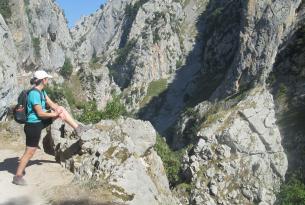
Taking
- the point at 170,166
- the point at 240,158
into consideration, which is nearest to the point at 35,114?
the point at 240,158

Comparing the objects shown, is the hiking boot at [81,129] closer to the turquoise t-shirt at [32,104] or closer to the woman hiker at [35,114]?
the woman hiker at [35,114]

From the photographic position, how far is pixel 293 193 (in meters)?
49.0

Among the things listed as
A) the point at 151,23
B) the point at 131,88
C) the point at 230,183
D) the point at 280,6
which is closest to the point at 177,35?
the point at 151,23

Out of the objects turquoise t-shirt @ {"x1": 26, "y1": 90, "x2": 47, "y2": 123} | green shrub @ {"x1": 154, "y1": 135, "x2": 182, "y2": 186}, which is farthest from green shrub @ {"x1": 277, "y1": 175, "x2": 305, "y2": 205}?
turquoise t-shirt @ {"x1": 26, "y1": 90, "x2": 47, "y2": 123}

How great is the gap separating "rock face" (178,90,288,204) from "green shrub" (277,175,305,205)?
96 cm

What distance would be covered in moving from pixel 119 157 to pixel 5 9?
9976 cm

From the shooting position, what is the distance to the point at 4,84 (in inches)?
2473

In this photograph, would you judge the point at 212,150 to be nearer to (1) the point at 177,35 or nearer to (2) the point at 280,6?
(2) the point at 280,6

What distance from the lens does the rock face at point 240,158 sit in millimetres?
49812

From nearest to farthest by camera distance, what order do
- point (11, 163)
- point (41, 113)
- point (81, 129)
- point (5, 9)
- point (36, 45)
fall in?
point (41, 113) → point (81, 129) → point (11, 163) → point (5, 9) → point (36, 45)

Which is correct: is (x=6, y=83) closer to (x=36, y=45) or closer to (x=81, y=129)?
(x=81, y=129)

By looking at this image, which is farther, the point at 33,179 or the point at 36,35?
the point at 36,35

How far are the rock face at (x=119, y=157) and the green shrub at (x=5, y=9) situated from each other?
3704 inches

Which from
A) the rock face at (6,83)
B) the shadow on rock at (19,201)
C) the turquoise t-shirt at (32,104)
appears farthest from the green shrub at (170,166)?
the shadow on rock at (19,201)
